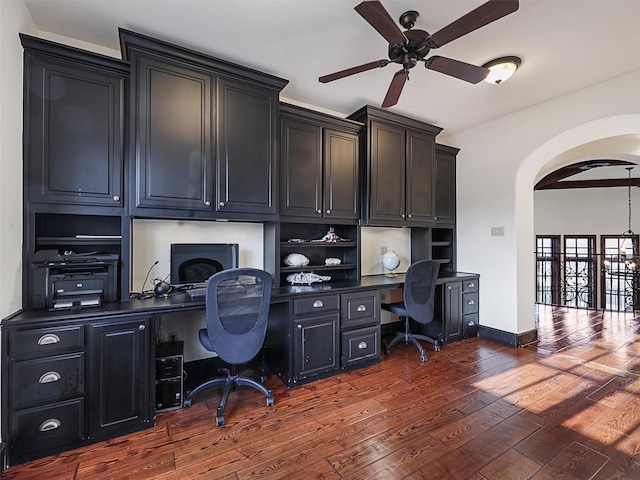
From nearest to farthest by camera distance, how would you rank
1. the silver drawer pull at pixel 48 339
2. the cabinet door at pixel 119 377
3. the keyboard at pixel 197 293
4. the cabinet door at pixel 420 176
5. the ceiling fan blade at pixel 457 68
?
the silver drawer pull at pixel 48 339, the cabinet door at pixel 119 377, the ceiling fan blade at pixel 457 68, the keyboard at pixel 197 293, the cabinet door at pixel 420 176

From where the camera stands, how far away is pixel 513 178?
12.0ft

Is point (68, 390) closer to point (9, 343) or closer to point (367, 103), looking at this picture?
point (9, 343)

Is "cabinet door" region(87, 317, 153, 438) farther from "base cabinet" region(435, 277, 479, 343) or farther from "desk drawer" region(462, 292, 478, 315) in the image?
"desk drawer" region(462, 292, 478, 315)

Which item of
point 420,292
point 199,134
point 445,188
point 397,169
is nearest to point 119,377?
point 199,134

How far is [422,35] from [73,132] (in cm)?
245

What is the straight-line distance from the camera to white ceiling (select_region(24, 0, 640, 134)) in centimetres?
200

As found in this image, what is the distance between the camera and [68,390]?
1.80m

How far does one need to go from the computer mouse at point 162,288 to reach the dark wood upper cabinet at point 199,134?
1.94 ft

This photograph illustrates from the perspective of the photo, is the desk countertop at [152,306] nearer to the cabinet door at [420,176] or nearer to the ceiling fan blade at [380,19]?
the cabinet door at [420,176]

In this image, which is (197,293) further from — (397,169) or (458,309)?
(458,309)

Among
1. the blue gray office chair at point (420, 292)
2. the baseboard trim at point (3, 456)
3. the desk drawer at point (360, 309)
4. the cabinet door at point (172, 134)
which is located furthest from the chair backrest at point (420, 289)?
the baseboard trim at point (3, 456)

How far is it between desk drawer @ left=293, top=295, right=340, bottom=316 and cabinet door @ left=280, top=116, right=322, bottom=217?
2.84 ft

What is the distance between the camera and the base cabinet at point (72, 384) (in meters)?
1.68

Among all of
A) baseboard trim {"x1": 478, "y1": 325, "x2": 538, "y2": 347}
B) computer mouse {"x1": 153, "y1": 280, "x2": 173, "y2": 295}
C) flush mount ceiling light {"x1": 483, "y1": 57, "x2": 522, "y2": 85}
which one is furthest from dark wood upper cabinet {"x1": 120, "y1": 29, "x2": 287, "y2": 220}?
baseboard trim {"x1": 478, "y1": 325, "x2": 538, "y2": 347}
